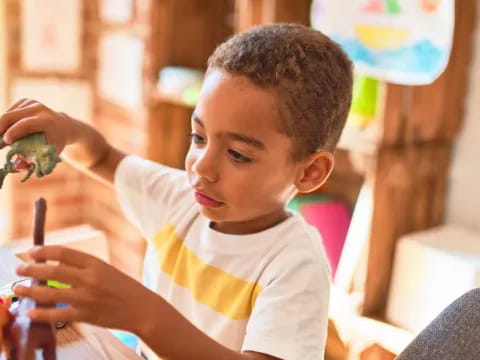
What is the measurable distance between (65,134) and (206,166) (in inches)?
9.3

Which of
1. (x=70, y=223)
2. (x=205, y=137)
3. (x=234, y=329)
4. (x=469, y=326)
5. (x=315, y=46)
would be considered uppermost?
(x=315, y=46)

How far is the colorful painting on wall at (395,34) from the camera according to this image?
1.21 metres

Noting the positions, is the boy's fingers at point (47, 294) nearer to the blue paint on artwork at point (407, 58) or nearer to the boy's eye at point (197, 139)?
the boy's eye at point (197, 139)

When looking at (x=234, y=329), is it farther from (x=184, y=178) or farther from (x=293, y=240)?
(x=184, y=178)

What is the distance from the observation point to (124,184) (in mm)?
997

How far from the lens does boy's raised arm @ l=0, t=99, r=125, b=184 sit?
68 cm

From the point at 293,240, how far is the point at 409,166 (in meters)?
0.68

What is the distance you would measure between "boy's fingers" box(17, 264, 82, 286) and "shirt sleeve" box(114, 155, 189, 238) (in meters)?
0.49

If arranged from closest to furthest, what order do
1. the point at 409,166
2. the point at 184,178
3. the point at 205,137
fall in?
the point at 205,137
the point at 184,178
the point at 409,166

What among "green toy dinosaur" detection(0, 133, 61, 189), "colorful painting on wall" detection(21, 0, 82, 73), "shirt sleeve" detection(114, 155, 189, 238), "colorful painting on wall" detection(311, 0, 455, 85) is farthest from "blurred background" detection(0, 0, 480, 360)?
"colorful painting on wall" detection(21, 0, 82, 73)

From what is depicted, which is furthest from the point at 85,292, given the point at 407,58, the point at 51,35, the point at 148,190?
the point at 51,35

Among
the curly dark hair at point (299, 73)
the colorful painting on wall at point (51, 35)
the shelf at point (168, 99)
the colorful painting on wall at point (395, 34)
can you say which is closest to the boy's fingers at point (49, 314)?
the curly dark hair at point (299, 73)

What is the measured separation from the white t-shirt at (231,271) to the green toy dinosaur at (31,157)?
31cm

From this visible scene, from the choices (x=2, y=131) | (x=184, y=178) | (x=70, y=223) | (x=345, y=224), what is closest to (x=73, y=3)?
(x=70, y=223)
